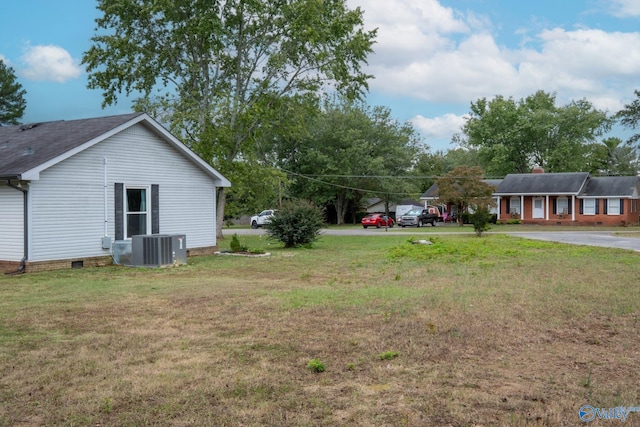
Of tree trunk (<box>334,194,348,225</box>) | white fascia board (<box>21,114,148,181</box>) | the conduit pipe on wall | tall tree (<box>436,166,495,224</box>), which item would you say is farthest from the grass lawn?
tree trunk (<box>334,194,348,225</box>)

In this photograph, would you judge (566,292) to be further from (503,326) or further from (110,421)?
(110,421)

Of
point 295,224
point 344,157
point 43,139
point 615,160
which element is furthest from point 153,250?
point 615,160

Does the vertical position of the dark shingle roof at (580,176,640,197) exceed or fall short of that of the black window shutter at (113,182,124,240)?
it exceeds it

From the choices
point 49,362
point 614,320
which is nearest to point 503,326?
point 614,320

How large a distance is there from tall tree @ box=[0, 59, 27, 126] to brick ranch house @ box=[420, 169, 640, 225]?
47602 mm

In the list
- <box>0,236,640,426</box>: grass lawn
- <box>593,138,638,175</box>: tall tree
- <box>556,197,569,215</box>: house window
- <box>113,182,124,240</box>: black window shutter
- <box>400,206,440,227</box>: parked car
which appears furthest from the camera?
<box>593,138,638,175</box>: tall tree

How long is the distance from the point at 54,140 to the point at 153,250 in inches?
169

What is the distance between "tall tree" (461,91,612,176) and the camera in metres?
61.8

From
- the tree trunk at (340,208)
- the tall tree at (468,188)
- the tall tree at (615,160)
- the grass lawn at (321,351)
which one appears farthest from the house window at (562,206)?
the grass lawn at (321,351)

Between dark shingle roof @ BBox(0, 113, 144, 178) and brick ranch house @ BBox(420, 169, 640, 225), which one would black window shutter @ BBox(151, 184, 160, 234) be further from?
brick ranch house @ BBox(420, 169, 640, 225)

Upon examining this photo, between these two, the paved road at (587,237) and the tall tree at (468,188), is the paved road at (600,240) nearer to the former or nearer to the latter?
the paved road at (587,237)

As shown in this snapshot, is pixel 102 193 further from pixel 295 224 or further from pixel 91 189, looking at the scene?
pixel 295 224

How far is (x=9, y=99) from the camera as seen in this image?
59219 mm

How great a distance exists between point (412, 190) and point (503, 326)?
2114 inches
